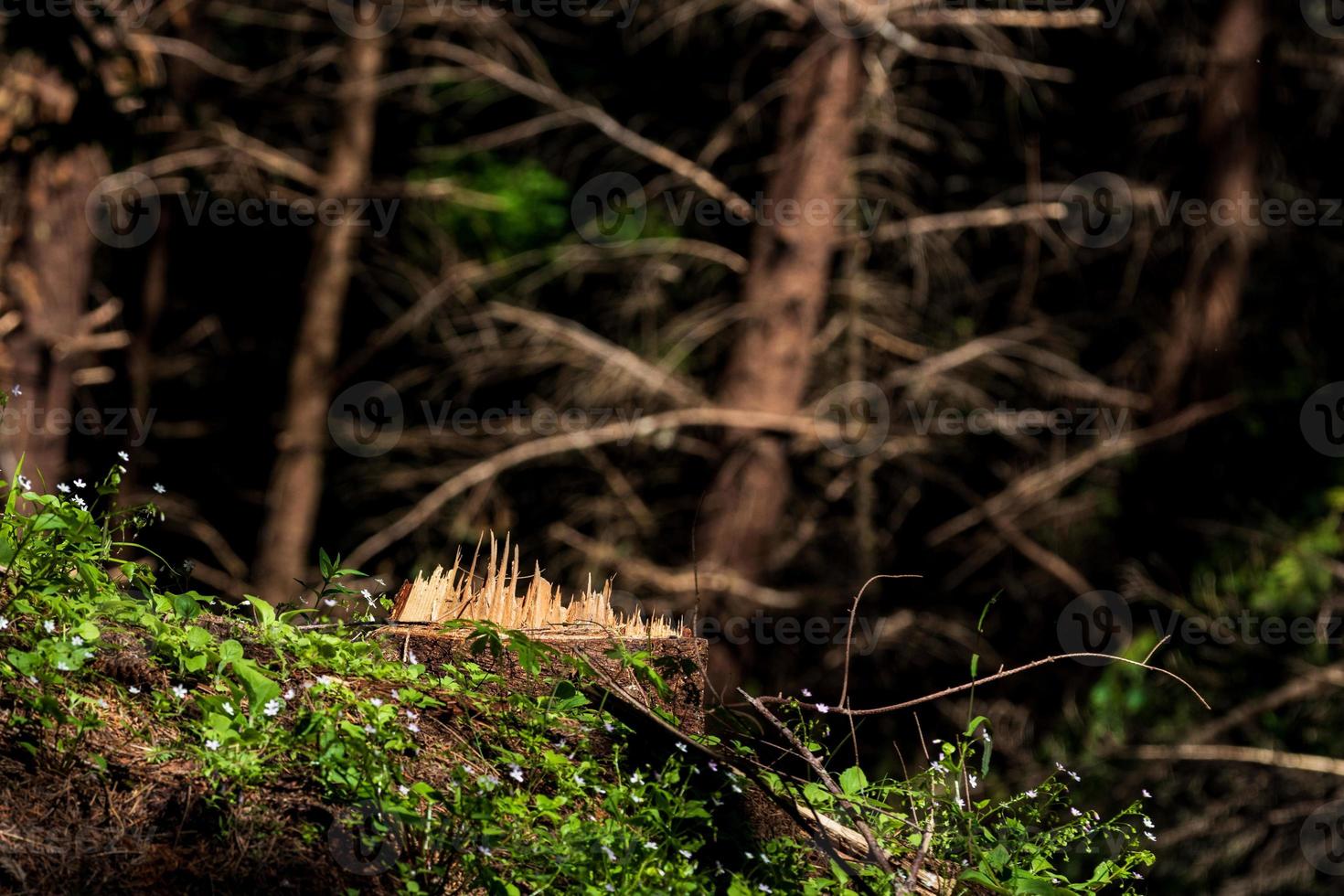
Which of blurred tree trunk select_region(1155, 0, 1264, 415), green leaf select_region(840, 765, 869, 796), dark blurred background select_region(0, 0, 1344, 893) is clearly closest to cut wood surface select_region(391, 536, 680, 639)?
green leaf select_region(840, 765, 869, 796)

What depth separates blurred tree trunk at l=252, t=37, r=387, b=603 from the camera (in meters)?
12.8

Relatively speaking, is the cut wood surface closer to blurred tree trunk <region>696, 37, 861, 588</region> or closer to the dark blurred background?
the dark blurred background

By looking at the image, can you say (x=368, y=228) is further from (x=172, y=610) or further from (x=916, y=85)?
(x=172, y=610)

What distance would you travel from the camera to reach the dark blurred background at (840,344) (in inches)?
412

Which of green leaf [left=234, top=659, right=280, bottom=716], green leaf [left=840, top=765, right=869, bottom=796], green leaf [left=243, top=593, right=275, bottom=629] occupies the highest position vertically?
green leaf [left=243, top=593, right=275, bottom=629]

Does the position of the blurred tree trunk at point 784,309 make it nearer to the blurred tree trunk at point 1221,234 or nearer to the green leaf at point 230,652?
the blurred tree trunk at point 1221,234

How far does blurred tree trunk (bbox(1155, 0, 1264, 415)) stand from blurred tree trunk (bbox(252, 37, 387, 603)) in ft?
22.5

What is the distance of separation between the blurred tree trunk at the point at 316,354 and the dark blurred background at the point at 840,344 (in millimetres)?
33

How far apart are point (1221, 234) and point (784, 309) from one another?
338cm

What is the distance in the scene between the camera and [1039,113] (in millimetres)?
12023

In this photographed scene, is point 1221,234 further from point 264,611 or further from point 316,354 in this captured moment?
point 264,611

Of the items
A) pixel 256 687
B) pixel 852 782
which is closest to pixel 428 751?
pixel 256 687

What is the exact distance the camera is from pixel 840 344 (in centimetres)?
1177

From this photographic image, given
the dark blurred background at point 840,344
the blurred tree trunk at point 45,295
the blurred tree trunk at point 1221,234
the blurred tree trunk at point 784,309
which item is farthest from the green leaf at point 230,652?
the blurred tree trunk at point 1221,234
